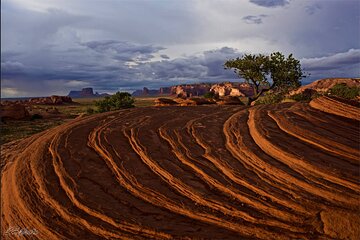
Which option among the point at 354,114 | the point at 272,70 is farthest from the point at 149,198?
the point at 272,70

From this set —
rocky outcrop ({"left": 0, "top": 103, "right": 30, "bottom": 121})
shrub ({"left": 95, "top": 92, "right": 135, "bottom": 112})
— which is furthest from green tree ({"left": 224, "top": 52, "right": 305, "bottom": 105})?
rocky outcrop ({"left": 0, "top": 103, "right": 30, "bottom": 121})

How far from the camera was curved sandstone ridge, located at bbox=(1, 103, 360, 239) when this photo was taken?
24.1 feet

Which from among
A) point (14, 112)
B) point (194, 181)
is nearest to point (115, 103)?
point (14, 112)

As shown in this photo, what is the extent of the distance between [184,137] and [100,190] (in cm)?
439

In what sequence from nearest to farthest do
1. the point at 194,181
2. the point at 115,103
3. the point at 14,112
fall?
the point at 194,181 → the point at 115,103 → the point at 14,112

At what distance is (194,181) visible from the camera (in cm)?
907

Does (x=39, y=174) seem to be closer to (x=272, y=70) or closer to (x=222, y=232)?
(x=222, y=232)

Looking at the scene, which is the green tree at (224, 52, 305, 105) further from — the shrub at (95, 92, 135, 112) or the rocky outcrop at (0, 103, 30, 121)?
the rocky outcrop at (0, 103, 30, 121)

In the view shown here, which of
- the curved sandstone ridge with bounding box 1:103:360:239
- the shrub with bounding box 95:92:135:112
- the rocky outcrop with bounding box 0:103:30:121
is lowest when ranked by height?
the curved sandstone ridge with bounding box 1:103:360:239

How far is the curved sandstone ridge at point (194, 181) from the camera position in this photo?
7.34m

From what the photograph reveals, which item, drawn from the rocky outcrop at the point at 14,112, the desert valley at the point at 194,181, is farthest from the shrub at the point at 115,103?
the desert valley at the point at 194,181

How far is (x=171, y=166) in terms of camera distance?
9969 millimetres

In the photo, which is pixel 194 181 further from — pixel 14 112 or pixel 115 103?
pixel 14 112

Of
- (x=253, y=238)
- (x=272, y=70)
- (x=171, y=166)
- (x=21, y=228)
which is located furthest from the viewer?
(x=272, y=70)
